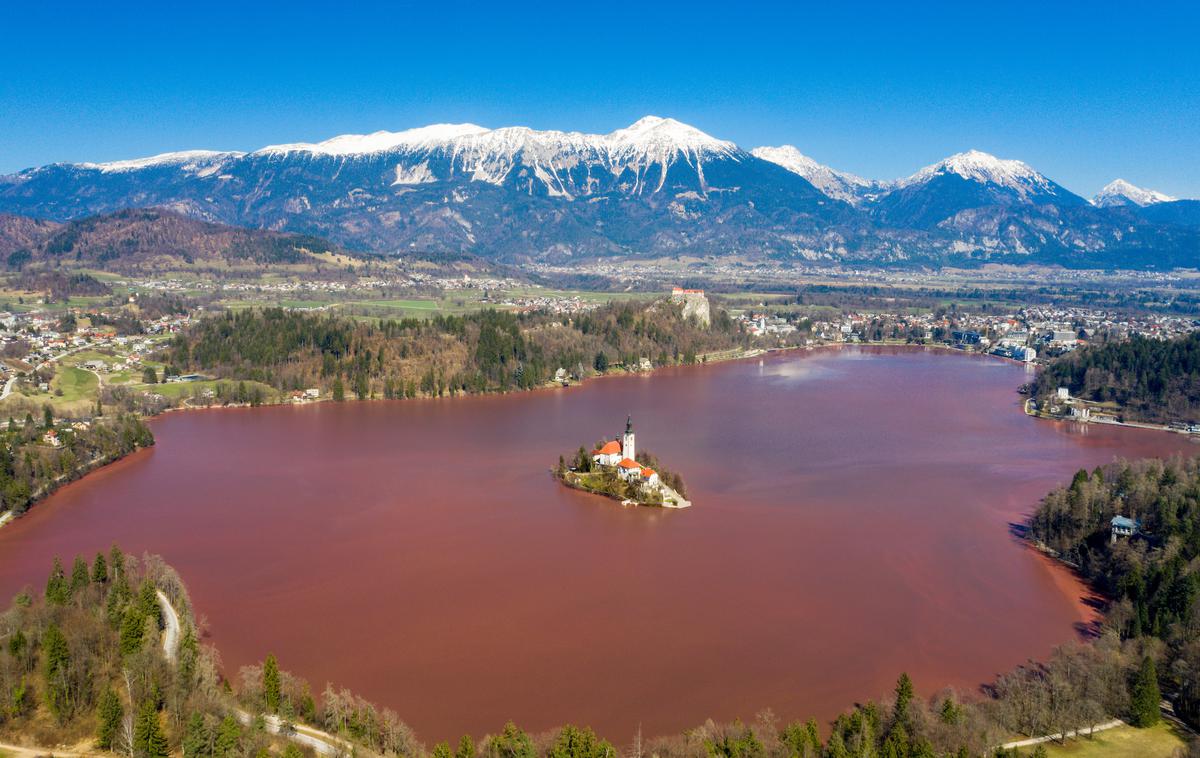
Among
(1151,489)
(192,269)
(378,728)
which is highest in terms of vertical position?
(192,269)

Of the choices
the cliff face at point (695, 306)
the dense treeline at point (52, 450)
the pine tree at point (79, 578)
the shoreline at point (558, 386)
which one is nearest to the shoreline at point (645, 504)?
the shoreline at point (558, 386)

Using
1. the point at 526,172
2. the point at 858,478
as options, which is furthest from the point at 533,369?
the point at 526,172

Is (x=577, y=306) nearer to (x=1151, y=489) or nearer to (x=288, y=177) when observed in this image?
(x=1151, y=489)

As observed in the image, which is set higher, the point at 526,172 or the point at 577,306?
the point at 526,172

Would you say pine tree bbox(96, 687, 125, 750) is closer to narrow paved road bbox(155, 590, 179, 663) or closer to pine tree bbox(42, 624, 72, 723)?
pine tree bbox(42, 624, 72, 723)

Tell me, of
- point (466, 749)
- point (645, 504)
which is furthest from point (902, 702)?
point (645, 504)

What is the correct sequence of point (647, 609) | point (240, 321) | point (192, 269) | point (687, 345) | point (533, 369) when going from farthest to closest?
point (192, 269) → point (687, 345) → point (240, 321) → point (533, 369) → point (647, 609)

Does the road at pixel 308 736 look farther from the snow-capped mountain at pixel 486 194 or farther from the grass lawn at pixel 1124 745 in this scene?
the snow-capped mountain at pixel 486 194
